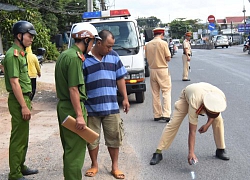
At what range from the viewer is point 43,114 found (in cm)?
997

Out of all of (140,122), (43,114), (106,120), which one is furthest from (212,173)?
(43,114)

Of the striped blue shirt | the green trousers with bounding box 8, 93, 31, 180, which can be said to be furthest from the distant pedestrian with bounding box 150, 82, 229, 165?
the green trousers with bounding box 8, 93, 31, 180

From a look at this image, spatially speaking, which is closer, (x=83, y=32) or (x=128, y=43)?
(x=83, y=32)

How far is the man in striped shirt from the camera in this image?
4891 mm

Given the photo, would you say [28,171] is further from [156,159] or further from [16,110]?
[156,159]

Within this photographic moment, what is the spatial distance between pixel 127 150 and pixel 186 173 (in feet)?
4.54

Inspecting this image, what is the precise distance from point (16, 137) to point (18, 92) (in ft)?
1.87

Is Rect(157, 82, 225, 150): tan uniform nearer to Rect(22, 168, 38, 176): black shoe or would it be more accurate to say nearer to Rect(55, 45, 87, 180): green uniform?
Rect(55, 45, 87, 180): green uniform

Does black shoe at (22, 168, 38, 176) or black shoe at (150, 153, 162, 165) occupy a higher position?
black shoe at (150, 153, 162, 165)

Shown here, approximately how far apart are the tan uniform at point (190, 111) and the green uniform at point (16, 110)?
183cm

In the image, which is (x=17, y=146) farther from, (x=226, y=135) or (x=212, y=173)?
(x=226, y=135)

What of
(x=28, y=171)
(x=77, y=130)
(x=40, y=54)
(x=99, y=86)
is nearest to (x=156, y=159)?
(x=99, y=86)

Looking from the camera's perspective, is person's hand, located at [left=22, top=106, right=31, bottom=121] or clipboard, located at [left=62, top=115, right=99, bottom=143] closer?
clipboard, located at [left=62, top=115, right=99, bottom=143]

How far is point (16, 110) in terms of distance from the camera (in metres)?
4.85
